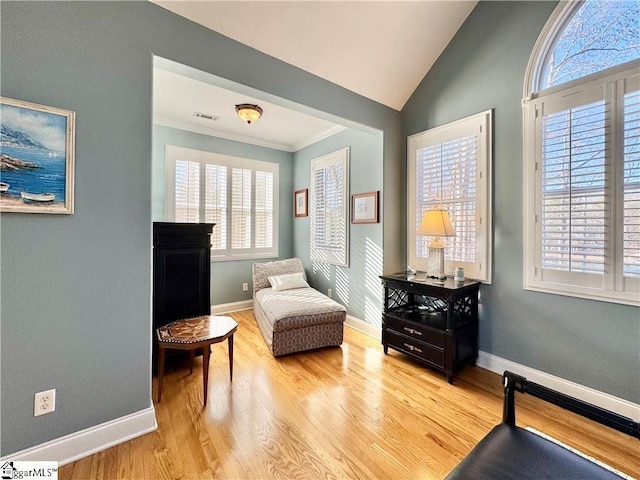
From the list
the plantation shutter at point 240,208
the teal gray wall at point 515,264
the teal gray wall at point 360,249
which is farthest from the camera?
the plantation shutter at point 240,208

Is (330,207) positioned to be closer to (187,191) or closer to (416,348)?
(187,191)

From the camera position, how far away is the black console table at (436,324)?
7.67 feet

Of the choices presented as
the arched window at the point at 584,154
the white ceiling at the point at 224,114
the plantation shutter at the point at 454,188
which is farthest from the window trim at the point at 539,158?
the white ceiling at the point at 224,114

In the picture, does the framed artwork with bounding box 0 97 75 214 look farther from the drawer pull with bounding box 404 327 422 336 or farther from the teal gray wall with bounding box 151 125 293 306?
the drawer pull with bounding box 404 327 422 336

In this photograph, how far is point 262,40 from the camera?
2139 mm

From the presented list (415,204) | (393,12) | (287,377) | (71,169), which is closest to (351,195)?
(415,204)

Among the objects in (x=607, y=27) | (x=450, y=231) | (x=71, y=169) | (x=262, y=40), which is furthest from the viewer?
(x=450, y=231)

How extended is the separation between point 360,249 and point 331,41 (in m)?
2.25

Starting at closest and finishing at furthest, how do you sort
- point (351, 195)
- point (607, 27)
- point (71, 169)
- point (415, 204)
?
point (71, 169), point (607, 27), point (415, 204), point (351, 195)

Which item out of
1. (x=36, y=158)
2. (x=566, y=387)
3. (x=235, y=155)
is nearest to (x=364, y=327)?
(x=566, y=387)

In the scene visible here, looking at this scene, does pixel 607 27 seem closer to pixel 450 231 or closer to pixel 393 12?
pixel 393 12

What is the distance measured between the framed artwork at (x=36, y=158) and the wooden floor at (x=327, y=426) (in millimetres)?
1435

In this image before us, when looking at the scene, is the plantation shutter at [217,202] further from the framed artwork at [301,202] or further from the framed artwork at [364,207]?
the framed artwork at [364,207]

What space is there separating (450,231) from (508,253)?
518 mm
